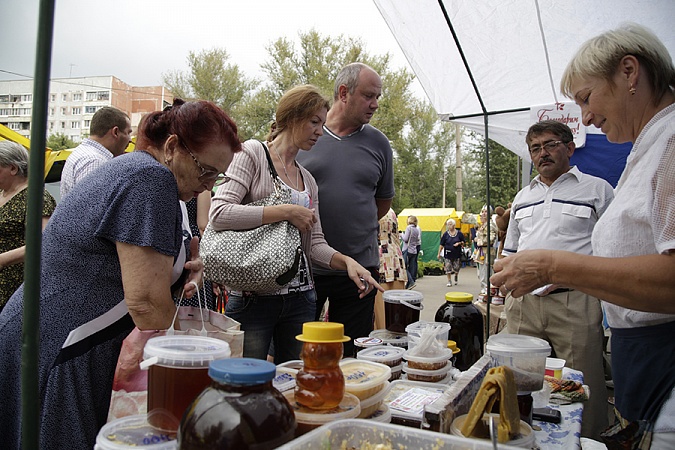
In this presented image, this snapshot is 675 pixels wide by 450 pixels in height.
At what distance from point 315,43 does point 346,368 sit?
2740 centimetres

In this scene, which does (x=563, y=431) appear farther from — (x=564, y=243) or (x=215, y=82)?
(x=215, y=82)

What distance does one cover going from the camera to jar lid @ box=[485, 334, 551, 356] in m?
1.41

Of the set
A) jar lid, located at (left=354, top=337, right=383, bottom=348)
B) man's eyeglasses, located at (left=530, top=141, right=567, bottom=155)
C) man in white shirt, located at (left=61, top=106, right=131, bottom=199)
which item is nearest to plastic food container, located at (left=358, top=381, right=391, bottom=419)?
jar lid, located at (left=354, top=337, right=383, bottom=348)

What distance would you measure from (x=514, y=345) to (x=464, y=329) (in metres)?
0.57

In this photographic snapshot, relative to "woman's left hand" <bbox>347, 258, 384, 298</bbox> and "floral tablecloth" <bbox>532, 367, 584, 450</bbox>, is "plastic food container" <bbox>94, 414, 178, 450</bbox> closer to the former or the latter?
"floral tablecloth" <bbox>532, 367, 584, 450</bbox>

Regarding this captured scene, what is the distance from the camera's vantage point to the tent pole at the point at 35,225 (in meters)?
0.93

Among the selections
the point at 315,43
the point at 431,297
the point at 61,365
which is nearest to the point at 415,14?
the point at 61,365

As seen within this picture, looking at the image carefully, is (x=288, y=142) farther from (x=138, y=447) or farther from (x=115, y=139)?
(x=115, y=139)

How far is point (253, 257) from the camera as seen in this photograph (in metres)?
2.01

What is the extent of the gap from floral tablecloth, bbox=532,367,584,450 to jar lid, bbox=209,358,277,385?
835 millimetres

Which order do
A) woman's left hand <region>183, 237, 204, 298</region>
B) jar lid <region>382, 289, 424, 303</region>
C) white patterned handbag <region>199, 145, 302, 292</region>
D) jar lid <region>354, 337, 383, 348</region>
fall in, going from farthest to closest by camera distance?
1. jar lid <region>382, 289, 424, 303</region>
2. white patterned handbag <region>199, 145, 302, 292</region>
3. jar lid <region>354, 337, 383, 348</region>
4. woman's left hand <region>183, 237, 204, 298</region>

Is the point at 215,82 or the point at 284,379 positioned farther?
the point at 215,82

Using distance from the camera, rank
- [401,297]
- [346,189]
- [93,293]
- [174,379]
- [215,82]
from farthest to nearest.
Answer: [215,82] < [346,189] < [401,297] < [93,293] < [174,379]

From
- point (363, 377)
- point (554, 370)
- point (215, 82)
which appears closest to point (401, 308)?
point (554, 370)
